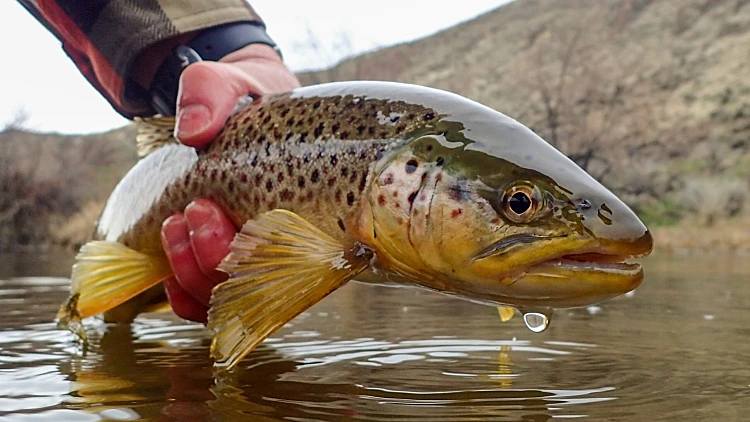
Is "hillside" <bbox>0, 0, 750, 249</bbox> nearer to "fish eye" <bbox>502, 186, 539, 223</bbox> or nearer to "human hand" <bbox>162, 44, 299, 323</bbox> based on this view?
"human hand" <bbox>162, 44, 299, 323</bbox>

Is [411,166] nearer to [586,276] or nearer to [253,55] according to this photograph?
[586,276]

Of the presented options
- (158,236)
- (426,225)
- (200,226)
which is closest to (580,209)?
(426,225)

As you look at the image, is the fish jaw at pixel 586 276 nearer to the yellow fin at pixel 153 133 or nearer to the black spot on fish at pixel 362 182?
the black spot on fish at pixel 362 182

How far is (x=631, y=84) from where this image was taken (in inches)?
1649

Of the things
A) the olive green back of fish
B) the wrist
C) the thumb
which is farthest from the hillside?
the thumb

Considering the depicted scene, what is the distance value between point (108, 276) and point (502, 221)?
1807 millimetres

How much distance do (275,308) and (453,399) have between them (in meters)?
0.59

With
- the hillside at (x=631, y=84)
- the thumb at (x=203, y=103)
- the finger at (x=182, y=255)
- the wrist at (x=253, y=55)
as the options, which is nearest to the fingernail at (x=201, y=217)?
the finger at (x=182, y=255)

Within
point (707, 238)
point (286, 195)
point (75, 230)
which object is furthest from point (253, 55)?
point (707, 238)

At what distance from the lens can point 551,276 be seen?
199 cm

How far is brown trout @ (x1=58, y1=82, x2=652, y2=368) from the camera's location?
201cm

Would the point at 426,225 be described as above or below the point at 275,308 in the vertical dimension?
above

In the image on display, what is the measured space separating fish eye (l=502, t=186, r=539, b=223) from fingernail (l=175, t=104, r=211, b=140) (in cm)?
125

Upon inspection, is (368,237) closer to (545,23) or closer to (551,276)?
(551,276)
